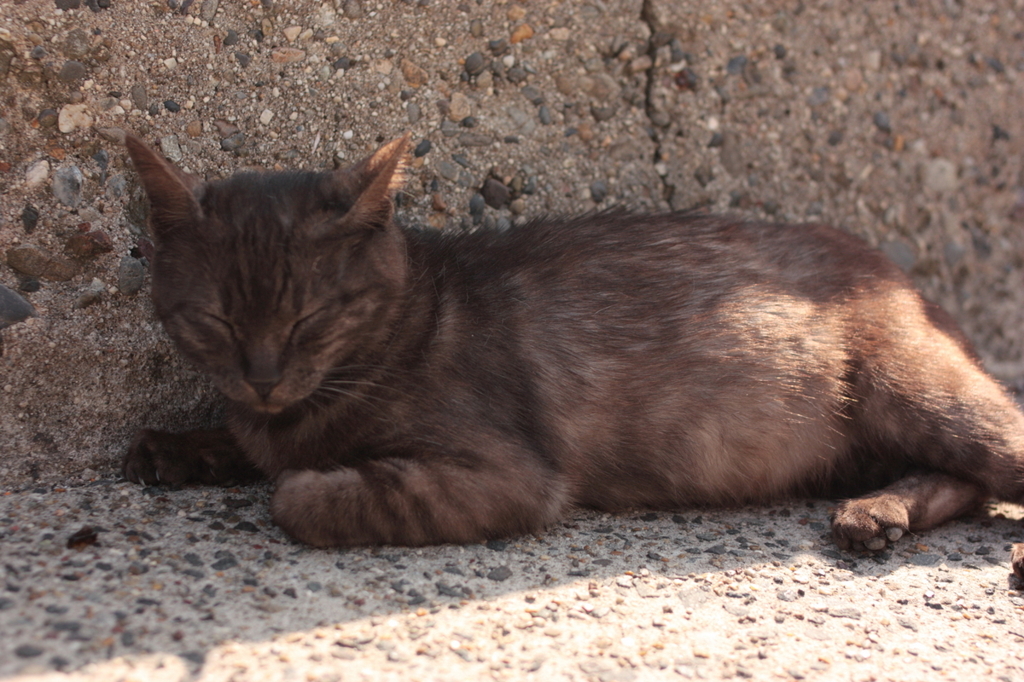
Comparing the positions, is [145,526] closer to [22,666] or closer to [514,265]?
[22,666]

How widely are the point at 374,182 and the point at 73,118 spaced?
48.5 inches

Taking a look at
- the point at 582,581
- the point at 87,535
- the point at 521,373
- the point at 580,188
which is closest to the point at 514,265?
the point at 521,373

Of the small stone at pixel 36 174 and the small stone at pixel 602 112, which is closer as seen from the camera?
the small stone at pixel 36 174

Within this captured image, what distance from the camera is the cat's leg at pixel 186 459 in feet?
8.75

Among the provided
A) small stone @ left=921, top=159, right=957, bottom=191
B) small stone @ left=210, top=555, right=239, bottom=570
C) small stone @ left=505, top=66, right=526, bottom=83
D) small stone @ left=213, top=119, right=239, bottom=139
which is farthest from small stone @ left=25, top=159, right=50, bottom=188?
small stone @ left=921, top=159, right=957, bottom=191

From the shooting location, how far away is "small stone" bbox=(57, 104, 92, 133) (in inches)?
109

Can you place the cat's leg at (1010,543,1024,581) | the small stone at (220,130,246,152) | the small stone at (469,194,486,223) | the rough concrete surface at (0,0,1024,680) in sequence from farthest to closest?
the small stone at (469,194,486,223) → the small stone at (220,130,246,152) → the cat's leg at (1010,543,1024,581) → the rough concrete surface at (0,0,1024,680)

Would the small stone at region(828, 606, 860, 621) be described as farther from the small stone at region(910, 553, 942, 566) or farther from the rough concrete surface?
the small stone at region(910, 553, 942, 566)

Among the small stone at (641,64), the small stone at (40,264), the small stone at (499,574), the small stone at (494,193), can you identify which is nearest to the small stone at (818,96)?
the small stone at (641,64)

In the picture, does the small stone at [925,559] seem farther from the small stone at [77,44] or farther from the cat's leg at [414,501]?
the small stone at [77,44]

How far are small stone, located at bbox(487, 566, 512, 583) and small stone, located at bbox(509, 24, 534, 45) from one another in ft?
7.21

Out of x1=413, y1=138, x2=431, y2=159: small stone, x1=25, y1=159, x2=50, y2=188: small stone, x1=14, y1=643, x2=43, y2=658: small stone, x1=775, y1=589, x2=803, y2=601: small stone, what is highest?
x1=413, y1=138, x2=431, y2=159: small stone

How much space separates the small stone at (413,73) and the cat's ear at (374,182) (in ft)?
3.24

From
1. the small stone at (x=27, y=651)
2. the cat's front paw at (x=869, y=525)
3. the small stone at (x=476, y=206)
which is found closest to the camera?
the small stone at (x=27, y=651)
